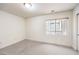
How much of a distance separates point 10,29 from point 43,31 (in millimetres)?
672

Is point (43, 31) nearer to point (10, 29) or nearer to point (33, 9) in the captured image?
point (33, 9)

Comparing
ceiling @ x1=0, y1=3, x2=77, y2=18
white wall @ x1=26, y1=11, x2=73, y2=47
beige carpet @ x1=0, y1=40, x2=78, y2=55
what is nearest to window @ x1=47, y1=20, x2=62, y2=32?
white wall @ x1=26, y1=11, x2=73, y2=47

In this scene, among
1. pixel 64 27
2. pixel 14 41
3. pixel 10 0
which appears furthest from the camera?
pixel 14 41

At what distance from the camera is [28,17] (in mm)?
1312

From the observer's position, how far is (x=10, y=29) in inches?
49.1

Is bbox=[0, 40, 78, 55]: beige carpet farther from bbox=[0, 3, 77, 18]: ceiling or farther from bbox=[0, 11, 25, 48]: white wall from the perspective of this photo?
Result: bbox=[0, 3, 77, 18]: ceiling

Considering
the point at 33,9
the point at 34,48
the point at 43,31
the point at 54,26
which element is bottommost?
the point at 34,48

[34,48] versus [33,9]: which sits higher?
[33,9]

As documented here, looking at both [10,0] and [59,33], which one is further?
[59,33]

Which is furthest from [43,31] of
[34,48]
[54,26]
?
[34,48]

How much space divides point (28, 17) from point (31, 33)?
346 mm

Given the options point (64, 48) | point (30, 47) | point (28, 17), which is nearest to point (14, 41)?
point (30, 47)

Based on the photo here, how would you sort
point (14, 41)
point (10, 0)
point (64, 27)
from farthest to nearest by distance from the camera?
point (14, 41) < point (64, 27) < point (10, 0)

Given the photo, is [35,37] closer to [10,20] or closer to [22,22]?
[22,22]
